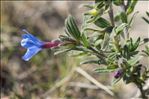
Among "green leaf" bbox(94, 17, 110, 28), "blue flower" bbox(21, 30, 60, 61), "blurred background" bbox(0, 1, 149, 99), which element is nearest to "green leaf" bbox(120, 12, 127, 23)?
"green leaf" bbox(94, 17, 110, 28)

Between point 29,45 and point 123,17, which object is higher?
point 123,17

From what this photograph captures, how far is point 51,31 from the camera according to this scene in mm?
4266

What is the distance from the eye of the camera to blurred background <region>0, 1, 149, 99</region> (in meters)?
3.53

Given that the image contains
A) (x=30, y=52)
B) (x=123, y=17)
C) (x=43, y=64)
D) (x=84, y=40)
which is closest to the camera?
(x=30, y=52)

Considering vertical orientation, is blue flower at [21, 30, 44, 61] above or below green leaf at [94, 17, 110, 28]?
below

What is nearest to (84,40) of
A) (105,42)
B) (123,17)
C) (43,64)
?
(105,42)

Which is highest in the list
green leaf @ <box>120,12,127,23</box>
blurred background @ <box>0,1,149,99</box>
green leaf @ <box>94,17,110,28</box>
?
green leaf @ <box>120,12,127,23</box>

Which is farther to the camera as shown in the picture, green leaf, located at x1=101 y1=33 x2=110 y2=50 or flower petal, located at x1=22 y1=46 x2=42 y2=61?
green leaf, located at x1=101 y1=33 x2=110 y2=50

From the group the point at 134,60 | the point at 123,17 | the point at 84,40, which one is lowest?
the point at 134,60

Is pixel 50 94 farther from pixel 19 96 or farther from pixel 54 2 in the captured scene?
pixel 54 2

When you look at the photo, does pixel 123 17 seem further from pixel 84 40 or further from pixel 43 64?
pixel 43 64

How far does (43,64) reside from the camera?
380 cm

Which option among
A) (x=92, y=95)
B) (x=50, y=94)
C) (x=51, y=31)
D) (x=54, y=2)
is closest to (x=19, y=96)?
(x=50, y=94)

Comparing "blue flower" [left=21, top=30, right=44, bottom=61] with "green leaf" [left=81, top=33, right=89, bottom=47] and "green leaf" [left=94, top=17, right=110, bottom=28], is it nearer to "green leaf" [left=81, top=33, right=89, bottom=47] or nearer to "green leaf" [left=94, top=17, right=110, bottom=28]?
"green leaf" [left=81, top=33, right=89, bottom=47]
